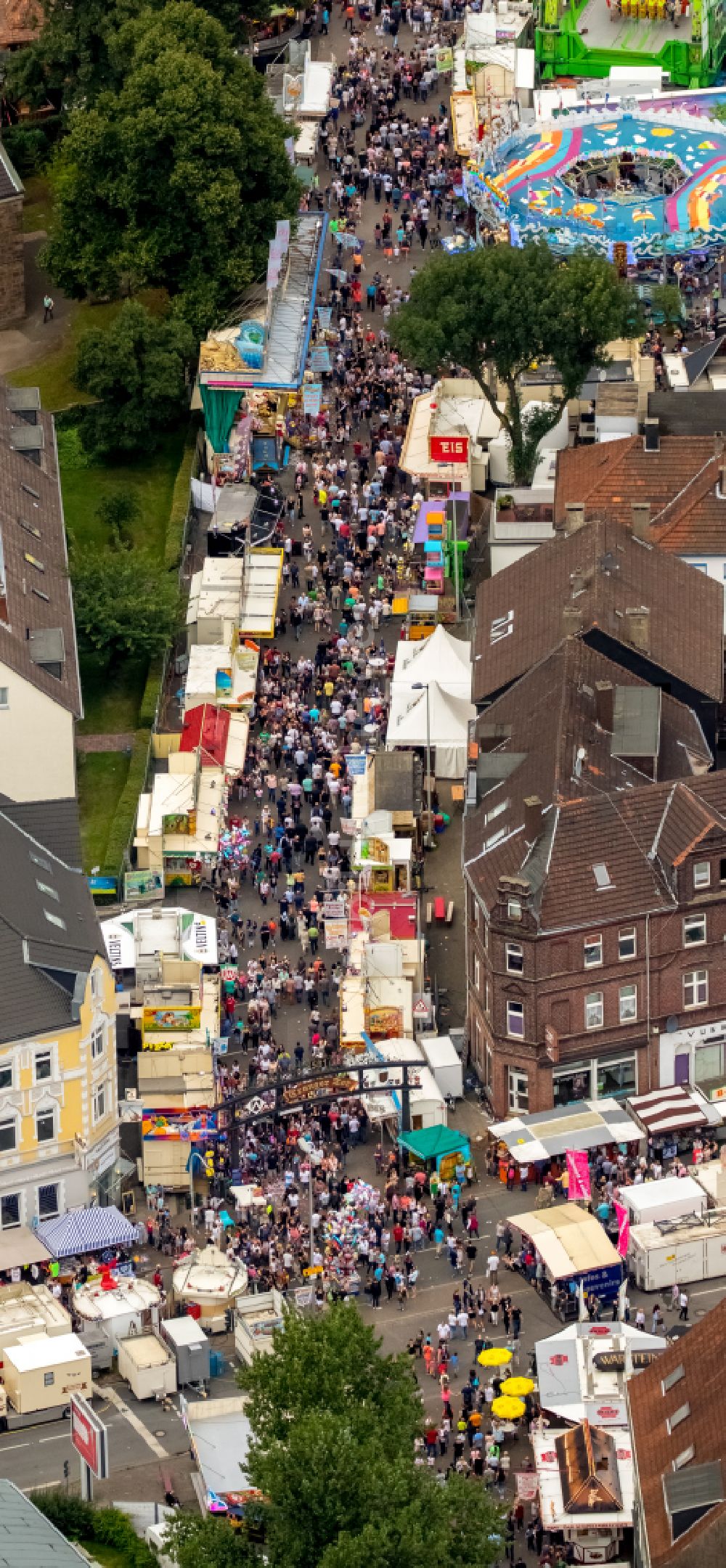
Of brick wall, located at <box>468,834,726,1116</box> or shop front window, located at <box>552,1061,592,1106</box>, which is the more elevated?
brick wall, located at <box>468,834,726,1116</box>

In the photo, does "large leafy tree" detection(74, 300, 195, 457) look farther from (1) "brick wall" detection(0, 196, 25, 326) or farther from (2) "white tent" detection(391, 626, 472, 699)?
(2) "white tent" detection(391, 626, 472, 699)

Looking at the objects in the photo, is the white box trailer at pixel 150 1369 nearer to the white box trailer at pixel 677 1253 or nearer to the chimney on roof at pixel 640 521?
the white box trailer at pixel 677 1253

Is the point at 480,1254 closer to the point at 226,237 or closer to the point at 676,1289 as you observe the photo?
the point at 676,1289

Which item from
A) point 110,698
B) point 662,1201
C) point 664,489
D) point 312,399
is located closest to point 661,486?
point 664,489

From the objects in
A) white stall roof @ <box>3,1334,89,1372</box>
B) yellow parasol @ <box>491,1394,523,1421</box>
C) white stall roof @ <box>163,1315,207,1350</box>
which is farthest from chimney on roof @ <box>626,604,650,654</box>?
white stall roof @ <box>3,1334,89,1372</box>

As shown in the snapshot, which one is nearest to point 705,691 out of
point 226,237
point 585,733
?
point 585,733

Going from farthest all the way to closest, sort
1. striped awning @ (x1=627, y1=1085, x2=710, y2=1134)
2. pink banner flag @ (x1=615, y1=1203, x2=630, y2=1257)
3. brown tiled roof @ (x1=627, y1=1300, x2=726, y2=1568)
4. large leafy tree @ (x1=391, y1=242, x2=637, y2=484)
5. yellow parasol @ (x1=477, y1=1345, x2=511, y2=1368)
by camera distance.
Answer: large leafy tree @ (x1=391, y1=242, x2=637, y2=484), striped awning @ (x1=627, y1=1085, x2=710, y2=1134), pink banner flag @ (x1=615, y1=1203, x2=630, y2=1257), yellow parasol @ (x1=477, y1=1345, x2=511, y2=1368), brown tiled roof @ (x1=627, y1=1300, x2=726, y2=1568)

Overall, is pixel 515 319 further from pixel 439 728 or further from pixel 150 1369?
pixel 150 1369
